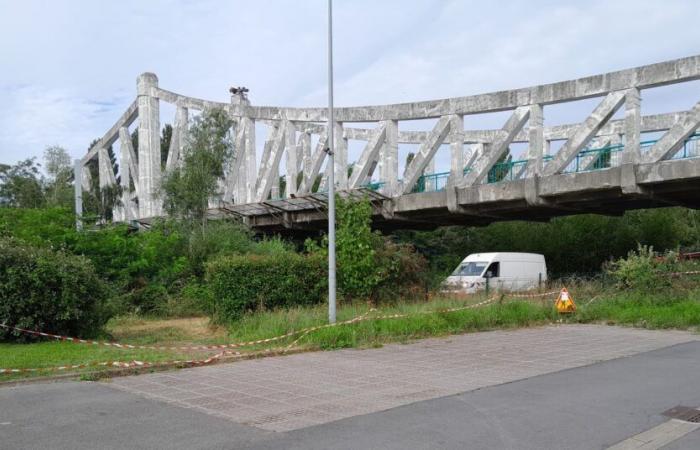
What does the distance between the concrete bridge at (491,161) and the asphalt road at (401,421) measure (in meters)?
17.9

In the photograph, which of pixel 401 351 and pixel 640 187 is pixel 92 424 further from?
pixel 640 187

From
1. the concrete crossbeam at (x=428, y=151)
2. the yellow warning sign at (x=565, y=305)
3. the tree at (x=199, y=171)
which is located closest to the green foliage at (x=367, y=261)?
the yellow warning sign at (x=565, y=305)

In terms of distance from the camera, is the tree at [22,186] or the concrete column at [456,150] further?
the tree at [22,186]

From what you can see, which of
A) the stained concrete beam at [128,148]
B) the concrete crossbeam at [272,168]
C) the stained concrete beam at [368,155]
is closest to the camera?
the stained concrete beam at [368,155]

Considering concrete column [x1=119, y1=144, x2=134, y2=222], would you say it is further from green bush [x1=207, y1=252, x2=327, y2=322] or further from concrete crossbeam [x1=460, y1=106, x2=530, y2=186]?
green bush [x1=207, y1=252, x2=327, y2=322]

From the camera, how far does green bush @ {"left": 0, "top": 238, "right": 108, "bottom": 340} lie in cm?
1327

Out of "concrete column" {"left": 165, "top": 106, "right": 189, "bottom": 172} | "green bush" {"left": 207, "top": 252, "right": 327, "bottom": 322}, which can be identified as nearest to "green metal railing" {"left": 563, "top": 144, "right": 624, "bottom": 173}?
"green bush" {"left": 207, "top": 252, "right": 327, "bottom": 322}

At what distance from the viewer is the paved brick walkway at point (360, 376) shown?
25.8 ft

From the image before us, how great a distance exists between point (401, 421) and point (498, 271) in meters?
20.0

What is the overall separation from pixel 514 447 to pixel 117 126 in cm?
6433

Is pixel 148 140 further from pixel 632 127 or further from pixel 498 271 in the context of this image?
pixel 632 127

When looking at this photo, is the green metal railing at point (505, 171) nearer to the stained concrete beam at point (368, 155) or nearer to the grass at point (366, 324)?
the stained concrete beam at point (368, 155)

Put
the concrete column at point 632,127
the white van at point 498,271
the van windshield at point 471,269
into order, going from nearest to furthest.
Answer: the white van at point 498,271 → the concrete column at point 632,127 → the van windshield at point 471,269

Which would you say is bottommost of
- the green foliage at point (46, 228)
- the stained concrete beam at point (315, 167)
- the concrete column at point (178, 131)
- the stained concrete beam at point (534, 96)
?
the green foliage at point (46, 228)
